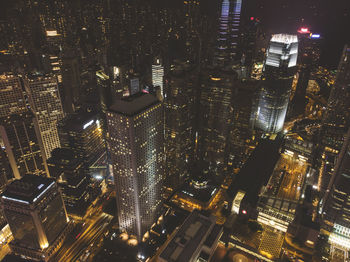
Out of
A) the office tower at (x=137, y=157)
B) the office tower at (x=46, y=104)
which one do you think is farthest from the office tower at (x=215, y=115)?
the office tower at (x=46, y=104)

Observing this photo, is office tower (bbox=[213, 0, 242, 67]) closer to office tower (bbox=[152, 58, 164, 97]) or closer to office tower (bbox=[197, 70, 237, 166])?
office tower (bbox=[152, 58, 164, 97])

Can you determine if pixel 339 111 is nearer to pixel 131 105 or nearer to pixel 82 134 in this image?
pixel 131 105

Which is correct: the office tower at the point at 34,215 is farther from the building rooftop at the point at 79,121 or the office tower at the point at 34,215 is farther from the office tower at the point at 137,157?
the building rooftop at the point at 79,121

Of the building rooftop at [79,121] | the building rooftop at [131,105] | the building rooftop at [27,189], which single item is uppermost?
the building rooftop at [131,105]

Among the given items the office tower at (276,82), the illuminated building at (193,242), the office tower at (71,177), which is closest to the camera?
the illuminated building at (193,242)

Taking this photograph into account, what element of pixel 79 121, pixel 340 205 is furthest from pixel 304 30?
pixel 79 121

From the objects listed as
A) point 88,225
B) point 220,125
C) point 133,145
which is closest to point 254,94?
point 220,125
